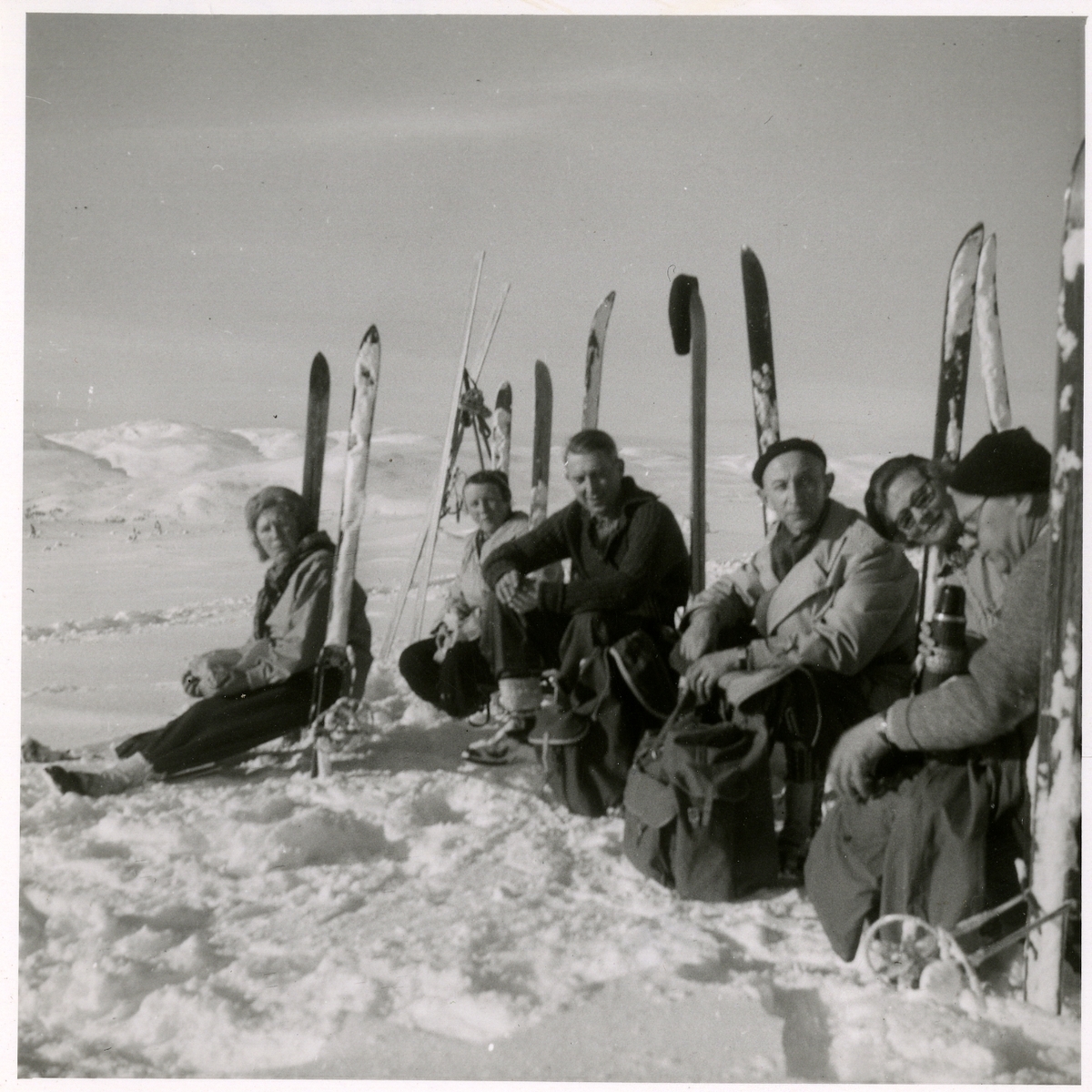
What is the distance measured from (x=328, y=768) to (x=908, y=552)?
169 centimetres

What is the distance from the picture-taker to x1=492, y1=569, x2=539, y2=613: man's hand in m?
2.79

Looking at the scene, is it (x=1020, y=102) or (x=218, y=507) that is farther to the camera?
(x=218, y=507)

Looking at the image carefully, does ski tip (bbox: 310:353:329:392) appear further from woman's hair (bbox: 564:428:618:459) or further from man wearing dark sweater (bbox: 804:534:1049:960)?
man wearing dark sweater (bbox: 804:534:1049:960)

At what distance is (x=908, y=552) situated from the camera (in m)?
2.48

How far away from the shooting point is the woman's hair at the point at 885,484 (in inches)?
96.1

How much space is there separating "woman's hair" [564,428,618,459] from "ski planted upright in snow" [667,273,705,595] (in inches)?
9.0

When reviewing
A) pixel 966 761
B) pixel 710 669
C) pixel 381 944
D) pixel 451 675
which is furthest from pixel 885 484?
pixel 381 944

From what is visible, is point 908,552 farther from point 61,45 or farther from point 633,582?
point 61,45

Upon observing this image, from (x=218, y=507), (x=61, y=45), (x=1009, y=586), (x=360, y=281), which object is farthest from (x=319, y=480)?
(x=1009, y=586)

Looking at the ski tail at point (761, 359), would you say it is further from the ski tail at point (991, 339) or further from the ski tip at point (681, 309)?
the ski tail at point (991, 339)

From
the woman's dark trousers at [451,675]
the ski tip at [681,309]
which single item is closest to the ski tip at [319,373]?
the woman's dark trousers at [451,675]

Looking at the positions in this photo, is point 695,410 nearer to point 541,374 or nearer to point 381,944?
point 541,374

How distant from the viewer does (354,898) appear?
2.44 m

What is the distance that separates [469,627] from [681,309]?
1.11 m
